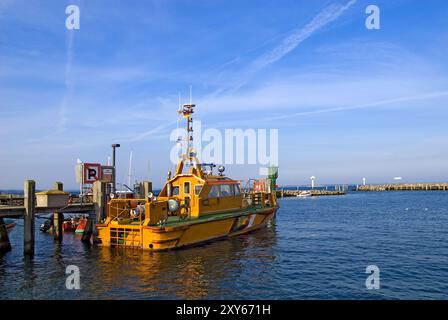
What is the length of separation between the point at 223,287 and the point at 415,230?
19387 millimetres

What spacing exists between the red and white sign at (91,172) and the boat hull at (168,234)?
4.78m

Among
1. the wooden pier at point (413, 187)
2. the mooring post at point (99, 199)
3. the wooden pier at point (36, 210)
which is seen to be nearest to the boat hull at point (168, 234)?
the mooring post at point (99, 199)

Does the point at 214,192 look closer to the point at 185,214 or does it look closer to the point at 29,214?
the point at 185,214

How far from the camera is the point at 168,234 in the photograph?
60.7 feet

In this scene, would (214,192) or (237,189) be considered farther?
(237,189)

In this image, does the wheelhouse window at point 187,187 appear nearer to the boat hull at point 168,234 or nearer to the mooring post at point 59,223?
the boat hull at point 168,234

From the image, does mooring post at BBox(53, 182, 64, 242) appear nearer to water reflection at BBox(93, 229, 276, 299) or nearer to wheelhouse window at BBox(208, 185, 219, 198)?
water reflection at BBox(93, 229, 276, 299)

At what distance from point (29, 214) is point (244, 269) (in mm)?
10646

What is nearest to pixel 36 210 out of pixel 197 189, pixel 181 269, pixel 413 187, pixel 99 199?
pixel 99 199

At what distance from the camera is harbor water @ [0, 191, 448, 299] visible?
12609mm

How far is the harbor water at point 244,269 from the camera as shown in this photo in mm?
12609

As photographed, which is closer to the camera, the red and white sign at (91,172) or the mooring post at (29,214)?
the mooring post at (29,214)

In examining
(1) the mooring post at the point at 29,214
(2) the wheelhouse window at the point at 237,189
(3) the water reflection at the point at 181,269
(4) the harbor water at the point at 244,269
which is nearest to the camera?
(4) the harbor water at the point at 244,269
